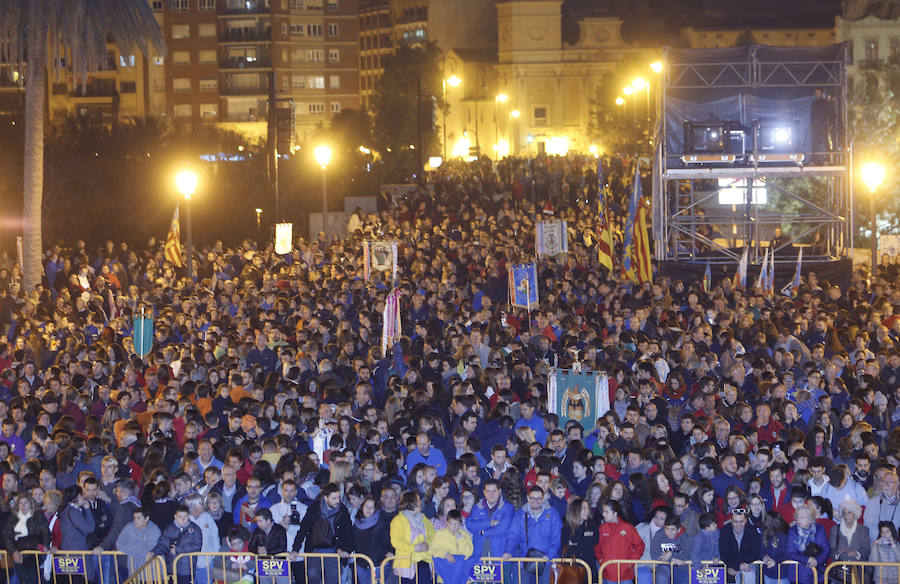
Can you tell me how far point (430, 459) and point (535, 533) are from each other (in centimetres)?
199

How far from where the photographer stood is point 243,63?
8975cm

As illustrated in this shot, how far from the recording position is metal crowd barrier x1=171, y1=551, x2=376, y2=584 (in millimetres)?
11406

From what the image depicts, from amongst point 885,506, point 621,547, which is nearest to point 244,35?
point 885,506

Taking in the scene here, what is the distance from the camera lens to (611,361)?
54.1ft

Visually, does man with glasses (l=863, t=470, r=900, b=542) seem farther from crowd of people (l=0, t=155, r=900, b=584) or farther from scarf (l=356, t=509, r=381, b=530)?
scarf (l=356, t=509, r=381, b=530)

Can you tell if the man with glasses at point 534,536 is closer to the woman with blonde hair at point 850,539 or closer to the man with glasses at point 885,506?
the woman with blonde hair at point 850,539

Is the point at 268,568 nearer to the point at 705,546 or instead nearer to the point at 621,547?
the point at 621,547

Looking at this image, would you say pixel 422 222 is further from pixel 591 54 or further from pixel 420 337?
pixel 591 54

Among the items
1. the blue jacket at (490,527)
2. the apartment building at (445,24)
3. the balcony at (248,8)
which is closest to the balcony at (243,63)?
the balcony at (248,8)

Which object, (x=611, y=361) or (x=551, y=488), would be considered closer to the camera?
(x=551, y=488)

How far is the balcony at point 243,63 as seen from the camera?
293 feet

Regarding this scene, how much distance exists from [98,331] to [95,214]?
25732mm

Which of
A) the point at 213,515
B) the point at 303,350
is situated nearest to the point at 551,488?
the point at 213,515

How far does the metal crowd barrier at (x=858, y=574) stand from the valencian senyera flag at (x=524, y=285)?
9808 millimetres
